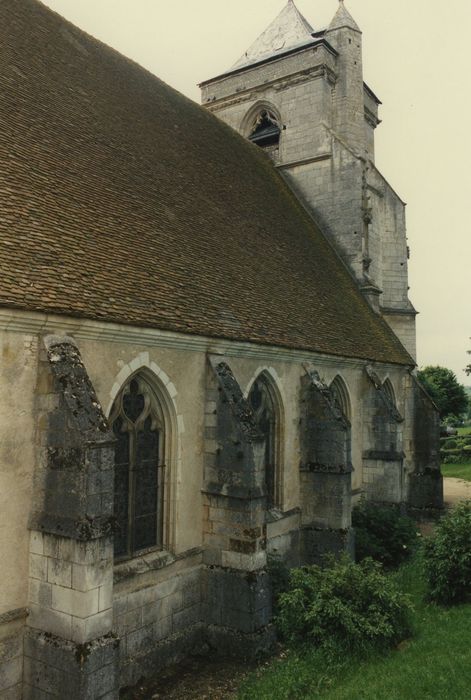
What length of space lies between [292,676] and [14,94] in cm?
1062

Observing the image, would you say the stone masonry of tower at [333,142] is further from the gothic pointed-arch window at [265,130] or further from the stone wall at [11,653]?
the stone wall at [11,653]

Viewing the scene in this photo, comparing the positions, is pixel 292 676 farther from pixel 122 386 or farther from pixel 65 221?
pixel 65 221

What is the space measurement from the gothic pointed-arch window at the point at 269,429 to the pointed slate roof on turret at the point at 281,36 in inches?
636

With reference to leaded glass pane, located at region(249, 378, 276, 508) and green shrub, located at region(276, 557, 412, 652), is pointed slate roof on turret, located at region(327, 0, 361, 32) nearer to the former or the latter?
leaded glass pane, located at region(249, 378, 276, 508)

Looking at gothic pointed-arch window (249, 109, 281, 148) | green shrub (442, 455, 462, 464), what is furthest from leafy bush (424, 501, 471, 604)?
Answer: green shrub (442, 455, 462, 464)

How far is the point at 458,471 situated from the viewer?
31.1 meters

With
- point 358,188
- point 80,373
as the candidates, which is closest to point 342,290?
point 358,188

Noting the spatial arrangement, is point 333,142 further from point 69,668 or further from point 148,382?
point 69,668

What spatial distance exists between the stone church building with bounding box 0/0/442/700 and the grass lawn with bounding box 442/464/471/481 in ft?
44.9

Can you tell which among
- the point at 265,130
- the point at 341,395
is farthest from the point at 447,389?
the point at 341,395

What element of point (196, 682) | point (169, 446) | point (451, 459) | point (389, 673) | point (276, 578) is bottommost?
point (196, 682)

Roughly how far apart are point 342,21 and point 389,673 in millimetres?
22751

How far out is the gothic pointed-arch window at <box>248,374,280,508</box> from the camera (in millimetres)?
12109

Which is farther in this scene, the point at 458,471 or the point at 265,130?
the point at 458,471
